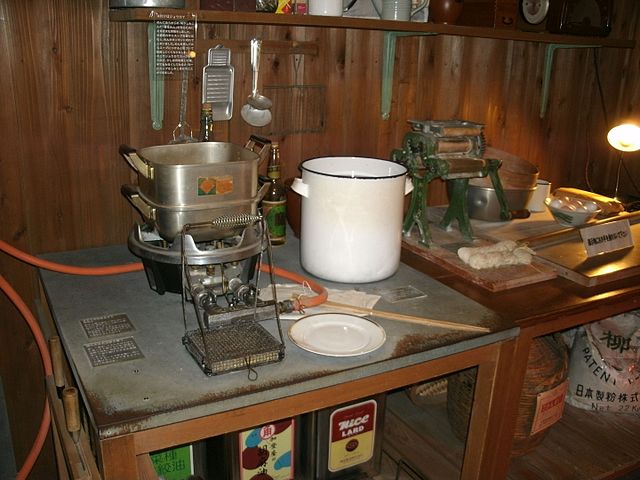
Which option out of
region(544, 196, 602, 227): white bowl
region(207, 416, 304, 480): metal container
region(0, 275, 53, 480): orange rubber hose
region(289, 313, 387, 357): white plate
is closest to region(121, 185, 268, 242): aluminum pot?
region(289, 313, 387, 357): white plate

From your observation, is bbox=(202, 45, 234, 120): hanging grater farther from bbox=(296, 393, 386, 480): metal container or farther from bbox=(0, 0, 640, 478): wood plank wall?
bbox=(296, 393, 386, 480): metal container

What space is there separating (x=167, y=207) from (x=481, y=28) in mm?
994

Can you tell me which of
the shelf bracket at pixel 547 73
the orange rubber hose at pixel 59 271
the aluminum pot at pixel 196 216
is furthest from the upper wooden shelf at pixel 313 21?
the orange rubber hose at pixel 59 271

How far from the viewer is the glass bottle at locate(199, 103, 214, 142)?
150 centimetres

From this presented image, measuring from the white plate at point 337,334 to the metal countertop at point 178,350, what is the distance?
14 millimetres

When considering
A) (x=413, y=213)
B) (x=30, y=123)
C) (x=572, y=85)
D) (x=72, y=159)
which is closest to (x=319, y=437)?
(x=413, y=213)

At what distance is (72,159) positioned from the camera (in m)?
1.49

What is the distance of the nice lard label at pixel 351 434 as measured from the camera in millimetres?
1528

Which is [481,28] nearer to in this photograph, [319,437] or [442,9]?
[442,9]

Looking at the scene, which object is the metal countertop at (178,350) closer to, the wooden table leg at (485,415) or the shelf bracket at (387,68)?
the wooden table leg at (485,415)

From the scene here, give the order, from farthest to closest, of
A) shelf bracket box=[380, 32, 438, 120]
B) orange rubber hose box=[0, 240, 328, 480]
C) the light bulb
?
the light bulb → shelf bracket box=[380, 32, 438, 120] → orange rubber hose box=[0, 240, 328, 480]

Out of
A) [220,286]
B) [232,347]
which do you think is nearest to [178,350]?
[232,347]

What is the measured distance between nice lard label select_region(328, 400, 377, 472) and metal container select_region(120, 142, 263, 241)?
56 cm

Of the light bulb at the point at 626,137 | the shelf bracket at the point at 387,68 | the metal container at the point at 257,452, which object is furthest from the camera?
the light bulb at the point at 626,137
